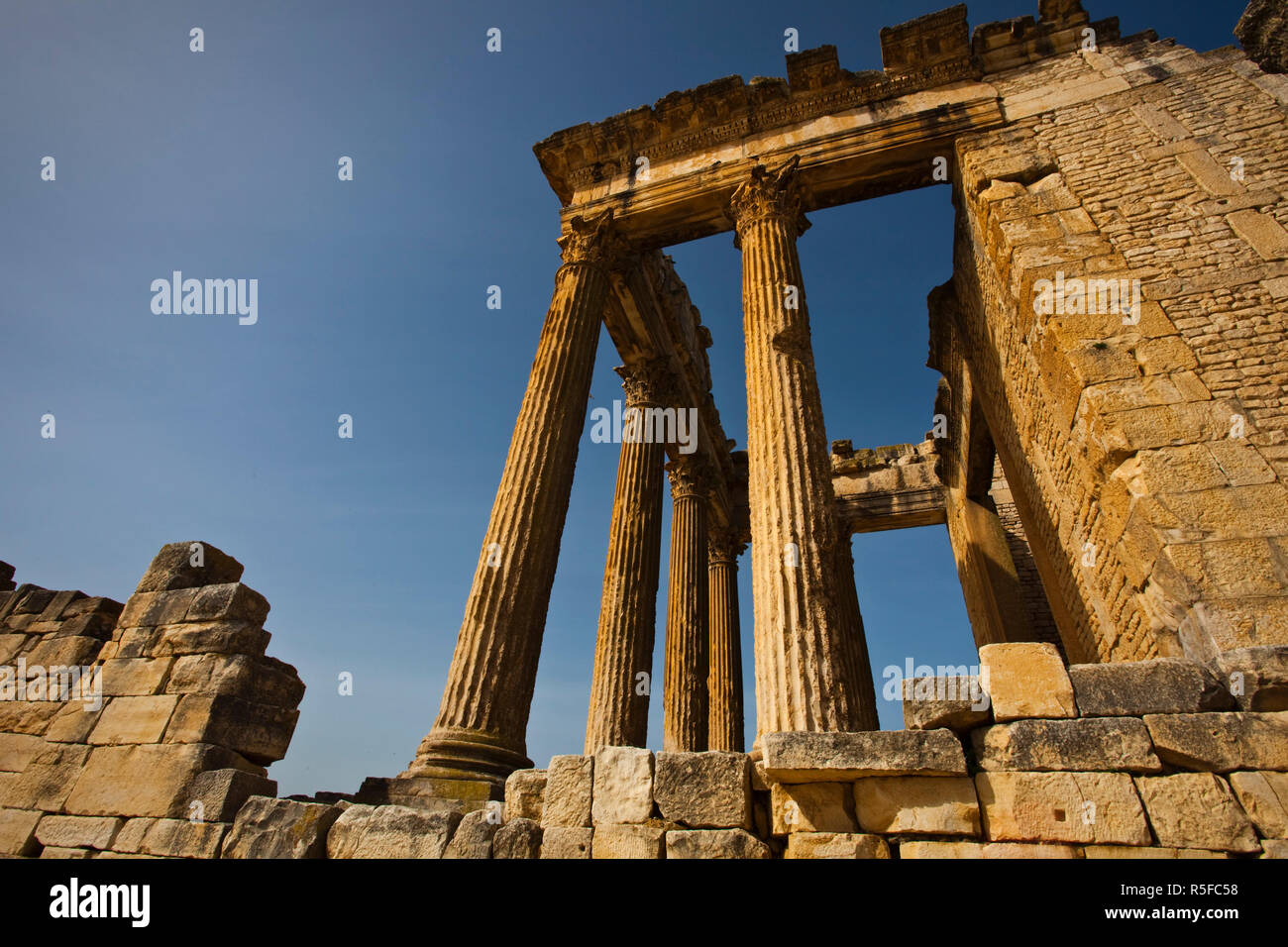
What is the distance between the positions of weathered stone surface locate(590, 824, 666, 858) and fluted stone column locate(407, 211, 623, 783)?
1.93 meters

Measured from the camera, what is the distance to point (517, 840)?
4492mm

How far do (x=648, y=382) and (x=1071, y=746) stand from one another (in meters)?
9.93

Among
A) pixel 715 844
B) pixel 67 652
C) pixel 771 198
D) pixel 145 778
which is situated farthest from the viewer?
pixel 771 198

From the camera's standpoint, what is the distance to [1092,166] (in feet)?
26.7

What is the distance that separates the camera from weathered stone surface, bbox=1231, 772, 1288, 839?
342cm

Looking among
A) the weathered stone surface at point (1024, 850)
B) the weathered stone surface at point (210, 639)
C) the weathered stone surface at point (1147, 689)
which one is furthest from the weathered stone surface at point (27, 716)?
the weathered stone surface at point (1147, 689)

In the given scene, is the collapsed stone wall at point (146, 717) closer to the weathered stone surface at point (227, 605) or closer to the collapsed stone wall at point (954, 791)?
the weathered stone surface at point (227, 605)

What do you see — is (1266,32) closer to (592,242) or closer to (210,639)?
(592,242)

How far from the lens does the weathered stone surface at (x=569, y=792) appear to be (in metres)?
4.55

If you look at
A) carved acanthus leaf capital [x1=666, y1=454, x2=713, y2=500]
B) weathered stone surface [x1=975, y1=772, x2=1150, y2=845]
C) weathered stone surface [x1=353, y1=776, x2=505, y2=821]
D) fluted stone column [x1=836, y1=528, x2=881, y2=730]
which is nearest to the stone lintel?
carved acanthus leaf capital [x1=666, y1=454, x2=713, y2=500]

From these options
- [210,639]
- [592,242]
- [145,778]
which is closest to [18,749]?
[145,778]
